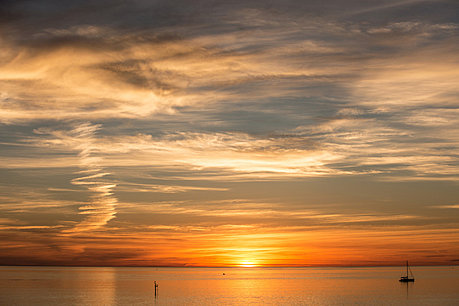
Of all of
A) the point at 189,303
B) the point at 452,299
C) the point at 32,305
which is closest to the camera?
the point at 32,305

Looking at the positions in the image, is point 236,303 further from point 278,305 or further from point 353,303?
point 353,303

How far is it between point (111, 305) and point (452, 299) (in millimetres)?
117409

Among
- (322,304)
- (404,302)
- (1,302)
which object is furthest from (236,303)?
(1,302)

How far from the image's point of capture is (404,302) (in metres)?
173

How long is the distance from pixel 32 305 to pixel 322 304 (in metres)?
87.4

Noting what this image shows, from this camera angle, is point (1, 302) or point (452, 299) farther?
point (452, 299)

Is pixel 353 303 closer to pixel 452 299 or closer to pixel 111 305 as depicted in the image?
pixel 452 299

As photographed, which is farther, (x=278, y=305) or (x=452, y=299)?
(x=452, y=299)

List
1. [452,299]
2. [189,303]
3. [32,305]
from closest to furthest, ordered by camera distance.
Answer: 1. [32,305]
2. [189,303]
3. [452,299]

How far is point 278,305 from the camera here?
161 metres

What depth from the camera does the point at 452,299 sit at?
606 ft

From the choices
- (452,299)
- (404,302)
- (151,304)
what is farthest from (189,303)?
(452,299)

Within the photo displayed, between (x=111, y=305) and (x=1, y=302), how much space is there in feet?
112

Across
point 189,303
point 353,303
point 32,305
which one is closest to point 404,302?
point 353,303
